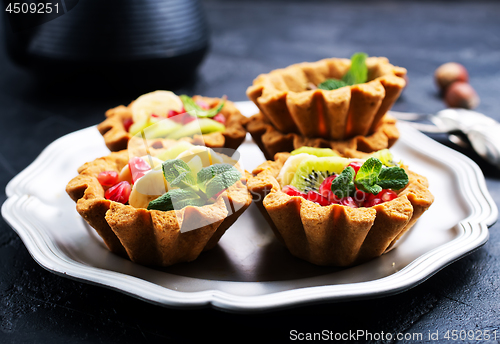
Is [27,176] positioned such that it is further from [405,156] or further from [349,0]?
[349,0]

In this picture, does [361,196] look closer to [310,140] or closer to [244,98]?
[310,140]

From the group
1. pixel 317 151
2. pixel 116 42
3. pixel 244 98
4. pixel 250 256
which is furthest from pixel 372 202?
pixel 116 42

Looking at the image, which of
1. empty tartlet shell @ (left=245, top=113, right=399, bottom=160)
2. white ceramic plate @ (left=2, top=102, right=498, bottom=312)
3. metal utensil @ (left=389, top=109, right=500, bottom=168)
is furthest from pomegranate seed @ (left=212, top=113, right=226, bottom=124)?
metal utensil @ (left=389, top=109, right=500, bottom=168)

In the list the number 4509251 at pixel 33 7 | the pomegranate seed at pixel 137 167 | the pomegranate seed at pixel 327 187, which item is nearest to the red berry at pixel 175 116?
the pomegranate seed at pixel 137 167

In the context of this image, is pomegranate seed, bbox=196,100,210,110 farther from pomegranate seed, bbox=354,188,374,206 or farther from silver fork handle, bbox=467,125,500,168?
silver fork handle, bbox=467,125,500,168

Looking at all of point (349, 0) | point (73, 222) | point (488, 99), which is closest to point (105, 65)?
point (73, 222)

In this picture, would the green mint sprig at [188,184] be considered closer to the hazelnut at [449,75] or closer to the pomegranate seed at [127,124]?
the pomegranate seed at [127,124]

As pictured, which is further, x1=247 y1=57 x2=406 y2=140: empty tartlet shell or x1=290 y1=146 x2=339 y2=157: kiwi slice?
x1=247 y1=57 x2=406 y2=140: empty tartlet shell
